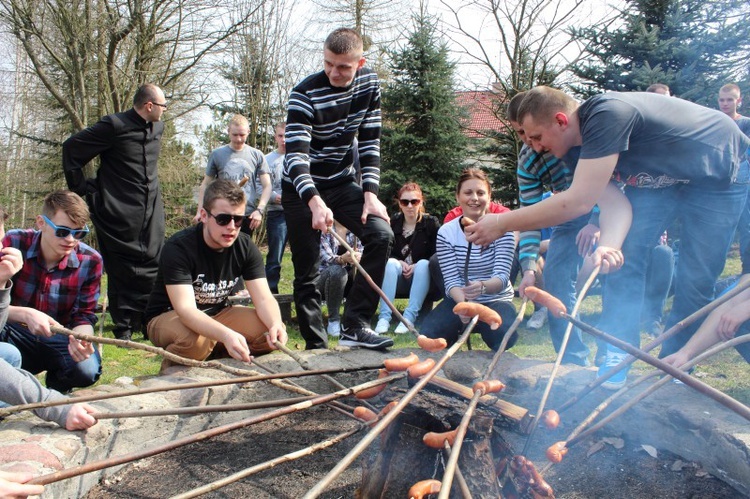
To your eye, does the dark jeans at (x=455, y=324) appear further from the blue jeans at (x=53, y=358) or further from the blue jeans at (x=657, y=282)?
the blue jeans at (x=53, y=358)

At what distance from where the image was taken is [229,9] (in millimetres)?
11703

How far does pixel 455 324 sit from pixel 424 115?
941 centimetres

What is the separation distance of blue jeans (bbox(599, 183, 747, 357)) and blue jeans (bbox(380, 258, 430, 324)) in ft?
7.09

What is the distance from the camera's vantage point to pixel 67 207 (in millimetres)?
3045

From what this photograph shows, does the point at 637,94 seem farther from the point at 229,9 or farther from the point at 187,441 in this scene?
the point at 229,9

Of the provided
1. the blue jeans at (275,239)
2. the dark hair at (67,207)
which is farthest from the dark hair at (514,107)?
the blue jeans at (275,239)

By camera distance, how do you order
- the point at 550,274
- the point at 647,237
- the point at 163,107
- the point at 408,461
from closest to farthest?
the point at 408,461
the point at 647,237
the point at 550,274
the point at 163,107

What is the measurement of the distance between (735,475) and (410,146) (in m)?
11.1

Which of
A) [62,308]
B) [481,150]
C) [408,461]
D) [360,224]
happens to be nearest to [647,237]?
[360,224]

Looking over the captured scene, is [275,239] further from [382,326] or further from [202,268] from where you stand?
[202,268]

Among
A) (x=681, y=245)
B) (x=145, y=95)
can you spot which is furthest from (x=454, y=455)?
(x=145, y=95)

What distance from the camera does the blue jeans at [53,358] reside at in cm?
301

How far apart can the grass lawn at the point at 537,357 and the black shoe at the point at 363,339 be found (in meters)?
0.99

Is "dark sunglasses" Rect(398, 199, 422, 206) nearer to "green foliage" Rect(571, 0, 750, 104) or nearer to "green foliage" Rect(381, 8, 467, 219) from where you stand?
"green foliage" Rect(571, 0, 750, 104)
